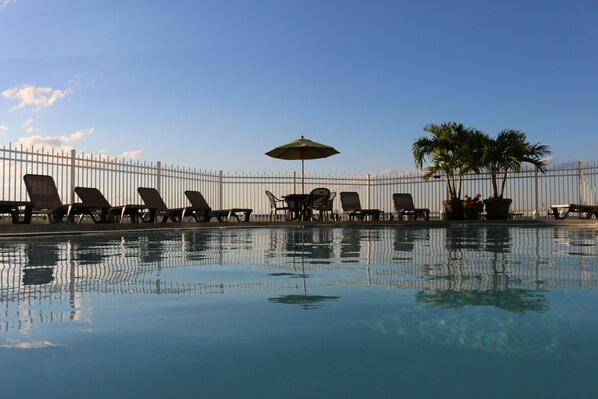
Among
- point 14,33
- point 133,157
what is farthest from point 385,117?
point 14,33

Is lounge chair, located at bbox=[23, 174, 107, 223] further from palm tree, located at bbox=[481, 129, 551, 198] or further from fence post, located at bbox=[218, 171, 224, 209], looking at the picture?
palm tree, located at bbox=[481, 129, 551, 198]

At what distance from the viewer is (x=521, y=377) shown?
106 centimetres

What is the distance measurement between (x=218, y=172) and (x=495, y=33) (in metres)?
9.68

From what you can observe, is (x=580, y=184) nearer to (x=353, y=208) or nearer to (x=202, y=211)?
(x=353, y=208)

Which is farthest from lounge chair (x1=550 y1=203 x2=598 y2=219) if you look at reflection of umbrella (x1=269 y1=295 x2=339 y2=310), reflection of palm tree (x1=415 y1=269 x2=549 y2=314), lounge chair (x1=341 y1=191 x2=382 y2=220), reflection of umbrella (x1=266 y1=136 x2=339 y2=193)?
reflection of umbrella (x1=269 y1=295 x2=339 y2=310)

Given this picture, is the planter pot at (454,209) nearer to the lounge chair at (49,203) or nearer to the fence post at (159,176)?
the fence post at (159,176)

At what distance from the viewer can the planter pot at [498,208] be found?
16016mm

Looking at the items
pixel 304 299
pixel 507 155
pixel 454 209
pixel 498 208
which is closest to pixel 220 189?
pixel 454 209

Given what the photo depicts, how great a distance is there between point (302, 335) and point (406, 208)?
50.9 feet

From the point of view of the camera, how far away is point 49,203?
9641 mm

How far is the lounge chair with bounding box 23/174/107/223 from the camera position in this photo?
368 inches

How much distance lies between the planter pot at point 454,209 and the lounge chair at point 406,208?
79 cm

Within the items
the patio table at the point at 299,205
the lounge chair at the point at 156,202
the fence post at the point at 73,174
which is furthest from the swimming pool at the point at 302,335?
the patio table at the point at 299,205

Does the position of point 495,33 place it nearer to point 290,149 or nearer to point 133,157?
point 290,149
